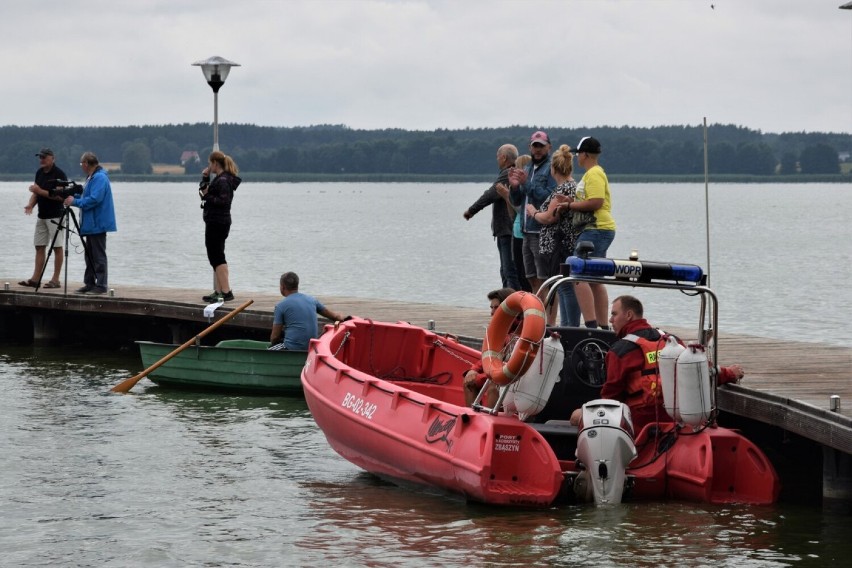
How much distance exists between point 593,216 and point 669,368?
320cm

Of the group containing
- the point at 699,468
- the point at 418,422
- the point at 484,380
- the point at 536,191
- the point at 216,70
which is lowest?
the point at 699,468

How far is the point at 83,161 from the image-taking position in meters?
18.5

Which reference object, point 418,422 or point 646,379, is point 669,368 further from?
point 418,422

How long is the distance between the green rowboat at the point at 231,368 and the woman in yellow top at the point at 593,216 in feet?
11.8

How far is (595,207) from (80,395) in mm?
6505

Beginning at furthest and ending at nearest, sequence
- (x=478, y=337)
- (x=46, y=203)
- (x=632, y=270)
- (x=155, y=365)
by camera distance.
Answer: (x=46, y=203) → (x=155, y=365) → (x=478, y=337) → (x=632, y=270)

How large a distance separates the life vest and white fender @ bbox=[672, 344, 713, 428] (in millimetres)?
248

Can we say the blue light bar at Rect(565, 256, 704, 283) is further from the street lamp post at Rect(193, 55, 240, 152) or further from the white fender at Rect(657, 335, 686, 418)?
the street lamp post at Rect(193, 55, 240, 152)

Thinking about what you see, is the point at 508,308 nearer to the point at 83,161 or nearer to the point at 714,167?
the point at 83,161

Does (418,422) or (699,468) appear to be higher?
(418,422)

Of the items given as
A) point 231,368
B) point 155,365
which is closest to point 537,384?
point 231,368

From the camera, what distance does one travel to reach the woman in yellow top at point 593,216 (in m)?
12.6

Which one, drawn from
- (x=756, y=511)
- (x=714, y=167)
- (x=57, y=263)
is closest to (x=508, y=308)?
(x=756, y=511)

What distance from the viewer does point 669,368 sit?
9828mm
